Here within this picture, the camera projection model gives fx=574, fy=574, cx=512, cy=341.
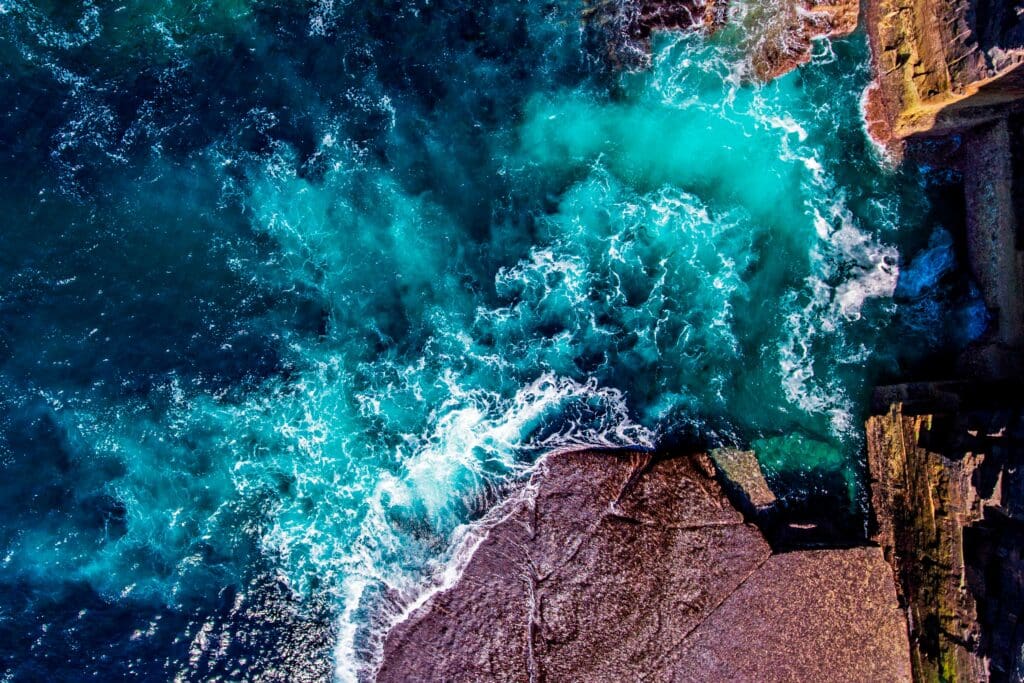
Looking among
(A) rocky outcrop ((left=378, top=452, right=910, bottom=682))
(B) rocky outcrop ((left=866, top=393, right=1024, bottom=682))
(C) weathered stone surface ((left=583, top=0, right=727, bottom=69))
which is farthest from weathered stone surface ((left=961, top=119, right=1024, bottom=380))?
(C) weathered stone surface ((left=583, top=0, right=727, bottom=69))

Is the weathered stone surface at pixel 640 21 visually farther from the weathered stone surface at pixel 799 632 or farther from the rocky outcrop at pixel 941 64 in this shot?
the weathered stone surface at pixel 799 632

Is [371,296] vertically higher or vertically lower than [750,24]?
lower

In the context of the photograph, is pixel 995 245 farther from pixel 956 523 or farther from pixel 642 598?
pixel 642 598

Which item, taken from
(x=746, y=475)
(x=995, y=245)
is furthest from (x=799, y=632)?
(x=995, y=245)

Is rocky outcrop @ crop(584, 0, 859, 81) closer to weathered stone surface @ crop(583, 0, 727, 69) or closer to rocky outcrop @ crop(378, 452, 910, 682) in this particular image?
weathered stone surface @ crop(583, 0, 727, 69)

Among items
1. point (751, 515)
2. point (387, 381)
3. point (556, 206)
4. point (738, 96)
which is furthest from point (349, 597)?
point (738, 96)

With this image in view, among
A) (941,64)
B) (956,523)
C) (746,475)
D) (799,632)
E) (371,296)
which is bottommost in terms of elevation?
(799,632)

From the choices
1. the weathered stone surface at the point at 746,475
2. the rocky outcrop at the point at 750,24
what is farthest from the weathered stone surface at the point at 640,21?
the weathered stone surface at the point at 746,475
